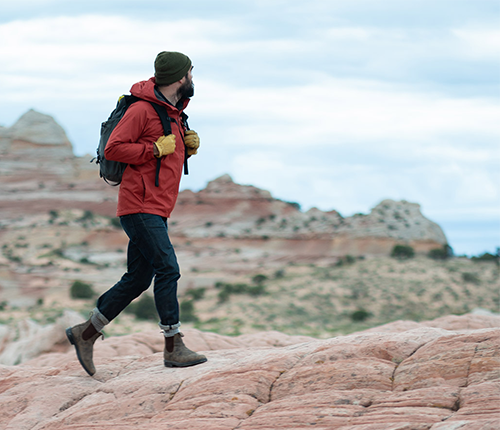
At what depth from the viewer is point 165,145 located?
4.78 metres

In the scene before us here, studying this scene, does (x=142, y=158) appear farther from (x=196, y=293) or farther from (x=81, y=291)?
(x=196, y=293)

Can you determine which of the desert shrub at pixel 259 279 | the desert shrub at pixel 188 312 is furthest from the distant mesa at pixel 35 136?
the desert shrub at pixel 188 312

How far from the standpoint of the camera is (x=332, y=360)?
4.60m

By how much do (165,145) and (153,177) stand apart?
0.31 meters

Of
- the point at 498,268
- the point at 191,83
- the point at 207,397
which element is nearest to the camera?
the point at 207,397

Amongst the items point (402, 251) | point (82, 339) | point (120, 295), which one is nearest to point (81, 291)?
point (402, 251)

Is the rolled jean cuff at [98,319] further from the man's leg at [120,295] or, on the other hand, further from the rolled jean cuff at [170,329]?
the rolled jean cuff at [170,329]

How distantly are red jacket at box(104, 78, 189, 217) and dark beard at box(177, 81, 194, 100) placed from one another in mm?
183

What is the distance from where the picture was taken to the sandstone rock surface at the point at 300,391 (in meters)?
3.68

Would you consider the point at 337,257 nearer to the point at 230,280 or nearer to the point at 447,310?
the point at 230,280

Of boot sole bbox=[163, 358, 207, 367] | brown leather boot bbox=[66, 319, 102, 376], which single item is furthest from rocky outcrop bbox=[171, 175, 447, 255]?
brown leather boot bbox=[66, 319, 102, 376]

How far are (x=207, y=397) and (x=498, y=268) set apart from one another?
42540 mm

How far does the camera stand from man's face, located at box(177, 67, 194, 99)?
16.4 ft

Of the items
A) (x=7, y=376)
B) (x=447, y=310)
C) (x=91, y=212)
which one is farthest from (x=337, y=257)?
(x=7, y=376)
